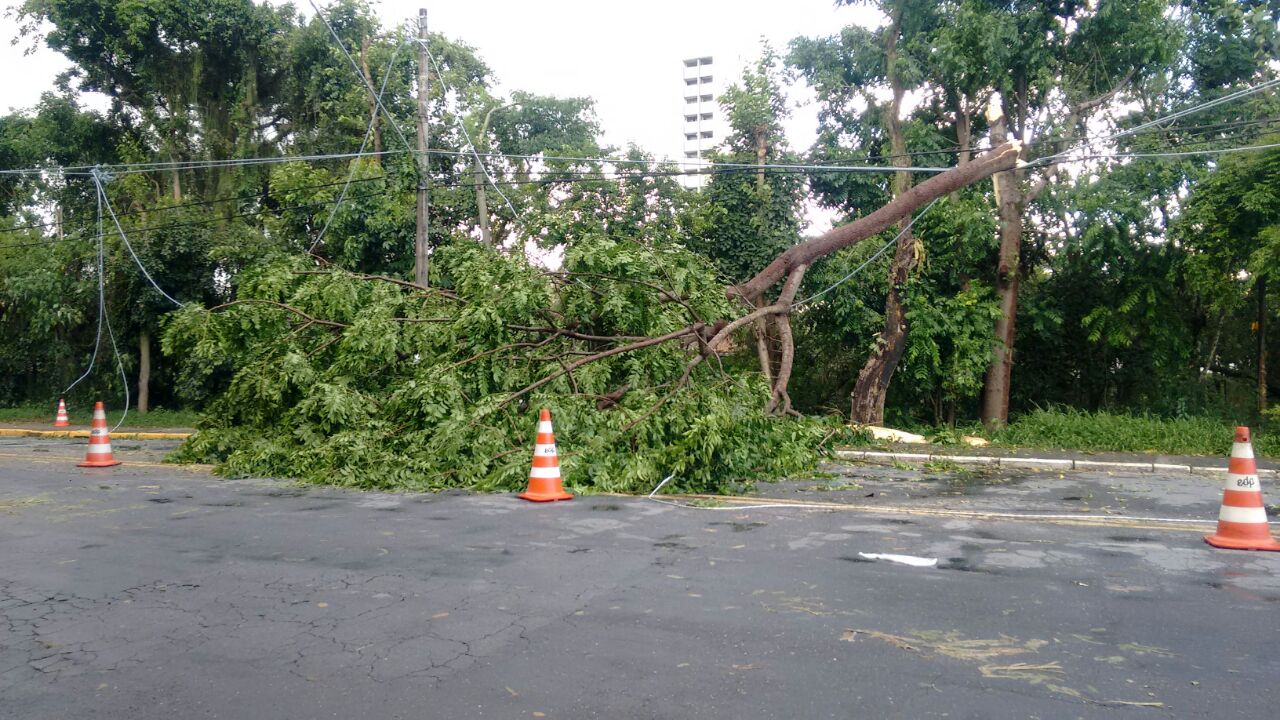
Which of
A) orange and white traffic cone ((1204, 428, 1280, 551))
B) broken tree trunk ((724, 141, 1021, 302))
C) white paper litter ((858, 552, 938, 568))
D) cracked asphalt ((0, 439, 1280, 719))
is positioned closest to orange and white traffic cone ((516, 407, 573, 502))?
cracked asphalt ((0, 439, 1280, 719))

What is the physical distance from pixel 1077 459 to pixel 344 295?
35.7 ft

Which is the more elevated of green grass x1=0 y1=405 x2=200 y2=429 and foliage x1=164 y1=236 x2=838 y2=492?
foliage x1=164 y1=236 x2=838 y2=492

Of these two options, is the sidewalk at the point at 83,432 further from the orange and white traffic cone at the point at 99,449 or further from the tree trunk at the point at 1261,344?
the tree trunk at the point at 1261,344

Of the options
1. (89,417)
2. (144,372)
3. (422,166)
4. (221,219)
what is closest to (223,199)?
(221,219)

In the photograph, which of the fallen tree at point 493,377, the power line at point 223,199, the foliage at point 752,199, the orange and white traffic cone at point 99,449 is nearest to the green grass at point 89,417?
the power line at point 223,199

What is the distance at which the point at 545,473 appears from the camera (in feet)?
28.3

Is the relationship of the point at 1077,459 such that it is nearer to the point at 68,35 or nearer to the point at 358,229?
the point at 358,229

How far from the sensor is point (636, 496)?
9.01 meters

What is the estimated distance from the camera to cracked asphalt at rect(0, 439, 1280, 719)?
3625 mm

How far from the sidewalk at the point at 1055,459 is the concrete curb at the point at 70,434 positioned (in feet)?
45.8

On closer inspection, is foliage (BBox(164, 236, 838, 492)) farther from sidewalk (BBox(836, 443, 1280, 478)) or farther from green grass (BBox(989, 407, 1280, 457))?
green grass (BBox(989, 407, 1280, 457))

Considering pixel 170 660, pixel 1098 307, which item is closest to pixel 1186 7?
pixel 1098 307

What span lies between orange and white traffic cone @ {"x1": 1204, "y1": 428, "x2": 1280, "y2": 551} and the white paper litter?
2234mm

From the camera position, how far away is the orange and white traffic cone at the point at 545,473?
8562 millimetres
